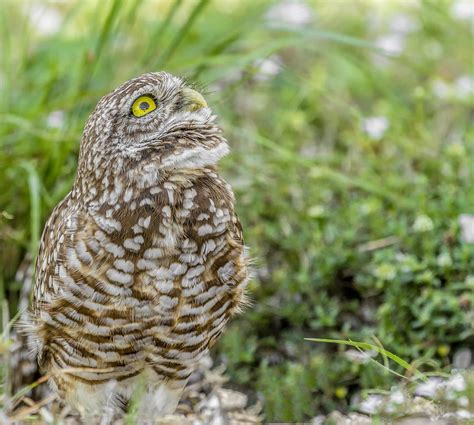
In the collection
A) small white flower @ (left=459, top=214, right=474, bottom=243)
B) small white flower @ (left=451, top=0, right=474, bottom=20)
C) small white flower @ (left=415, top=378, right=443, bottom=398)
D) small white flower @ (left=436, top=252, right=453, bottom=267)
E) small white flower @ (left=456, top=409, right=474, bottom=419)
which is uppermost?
small white flower @ (left=451, top=0, right=474, bottom=20)

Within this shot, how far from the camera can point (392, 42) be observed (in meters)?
6.23

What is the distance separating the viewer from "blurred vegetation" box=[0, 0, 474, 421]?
12.9 ft

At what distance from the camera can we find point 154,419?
3301 mm

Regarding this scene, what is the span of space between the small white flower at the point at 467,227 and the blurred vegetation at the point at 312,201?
4 cm

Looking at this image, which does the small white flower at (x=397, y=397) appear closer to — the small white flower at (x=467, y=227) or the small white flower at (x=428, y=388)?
the small white flower at (x=428, y=388)

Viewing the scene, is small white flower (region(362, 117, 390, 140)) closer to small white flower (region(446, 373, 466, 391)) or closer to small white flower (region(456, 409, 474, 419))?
small white flower (region(446, 373, 466, 391))

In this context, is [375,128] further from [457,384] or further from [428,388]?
[457,384]

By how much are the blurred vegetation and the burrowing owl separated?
2.40ft

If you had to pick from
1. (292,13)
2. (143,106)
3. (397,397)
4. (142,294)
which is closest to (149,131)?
(143,106)

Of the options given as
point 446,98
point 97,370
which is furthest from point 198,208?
point 446,98

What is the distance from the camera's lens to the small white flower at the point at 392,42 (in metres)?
6.11

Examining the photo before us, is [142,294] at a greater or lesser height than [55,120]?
greater

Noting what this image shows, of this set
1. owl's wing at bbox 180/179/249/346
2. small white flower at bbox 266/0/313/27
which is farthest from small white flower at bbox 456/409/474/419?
small white flower at bbox 266/0/313/27

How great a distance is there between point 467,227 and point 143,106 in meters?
1.60
